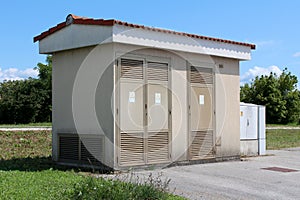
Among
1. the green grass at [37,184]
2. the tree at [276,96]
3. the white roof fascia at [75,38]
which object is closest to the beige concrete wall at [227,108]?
the white roof fascia at [75,38]

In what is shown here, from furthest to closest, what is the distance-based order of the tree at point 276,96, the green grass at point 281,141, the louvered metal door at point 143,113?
the tree at point 276,96 → the green grass at point 281,141 → the louvered metal door at point 143,113

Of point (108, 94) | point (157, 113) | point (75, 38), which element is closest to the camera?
point (108, 94)

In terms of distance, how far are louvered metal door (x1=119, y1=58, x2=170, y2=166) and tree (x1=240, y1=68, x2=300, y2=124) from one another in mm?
33312

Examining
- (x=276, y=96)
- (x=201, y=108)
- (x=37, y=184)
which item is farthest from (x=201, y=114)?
(x=276, y=96)

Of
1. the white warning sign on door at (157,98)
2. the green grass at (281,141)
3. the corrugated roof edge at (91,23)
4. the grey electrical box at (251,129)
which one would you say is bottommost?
the green grass at (281,141)

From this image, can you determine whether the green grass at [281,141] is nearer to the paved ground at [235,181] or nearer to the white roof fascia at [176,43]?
the white roof fascia at [176,43]

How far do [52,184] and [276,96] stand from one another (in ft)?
124

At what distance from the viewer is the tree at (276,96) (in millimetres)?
43281

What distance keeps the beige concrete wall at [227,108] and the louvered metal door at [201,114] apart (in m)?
0.33

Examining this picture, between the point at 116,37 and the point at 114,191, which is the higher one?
the point at 116,37

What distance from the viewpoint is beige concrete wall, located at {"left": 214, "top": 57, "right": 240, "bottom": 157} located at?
43.1ft

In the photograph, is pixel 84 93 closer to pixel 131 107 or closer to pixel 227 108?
pixel 131 107

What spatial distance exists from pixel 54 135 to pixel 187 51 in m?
4.16

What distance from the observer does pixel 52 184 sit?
8.38 meters
